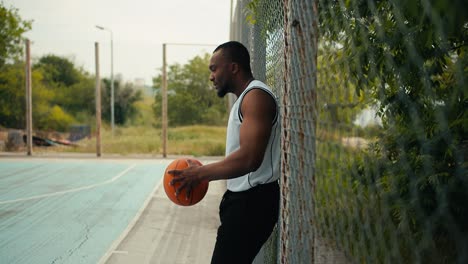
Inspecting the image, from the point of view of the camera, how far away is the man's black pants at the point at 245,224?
2.58 metres

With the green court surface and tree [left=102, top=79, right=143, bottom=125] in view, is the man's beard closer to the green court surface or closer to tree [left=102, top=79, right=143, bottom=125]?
the green court surface

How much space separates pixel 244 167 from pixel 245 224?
39cm

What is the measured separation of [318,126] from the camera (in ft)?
5.51

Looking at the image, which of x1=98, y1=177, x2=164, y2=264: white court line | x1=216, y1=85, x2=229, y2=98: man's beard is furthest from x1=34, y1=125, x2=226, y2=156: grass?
x1=216, y1=85, x2=229, y2=98: man's beard

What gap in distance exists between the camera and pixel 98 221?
259 inches

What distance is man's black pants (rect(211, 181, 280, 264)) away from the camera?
8.46 feet

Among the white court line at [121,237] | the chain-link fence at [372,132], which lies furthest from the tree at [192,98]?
the chain-link fence at [372,132]

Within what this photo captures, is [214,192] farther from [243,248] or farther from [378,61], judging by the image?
[378,61]

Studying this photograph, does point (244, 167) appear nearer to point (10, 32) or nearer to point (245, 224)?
point (245, 224)

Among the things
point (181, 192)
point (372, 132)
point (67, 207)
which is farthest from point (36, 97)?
point (372, 132)

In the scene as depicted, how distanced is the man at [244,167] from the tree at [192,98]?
16.6 m

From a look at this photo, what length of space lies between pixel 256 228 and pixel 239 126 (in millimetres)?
566

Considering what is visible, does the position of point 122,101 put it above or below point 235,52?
below

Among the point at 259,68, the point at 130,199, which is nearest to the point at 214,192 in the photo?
the point at 130,199
